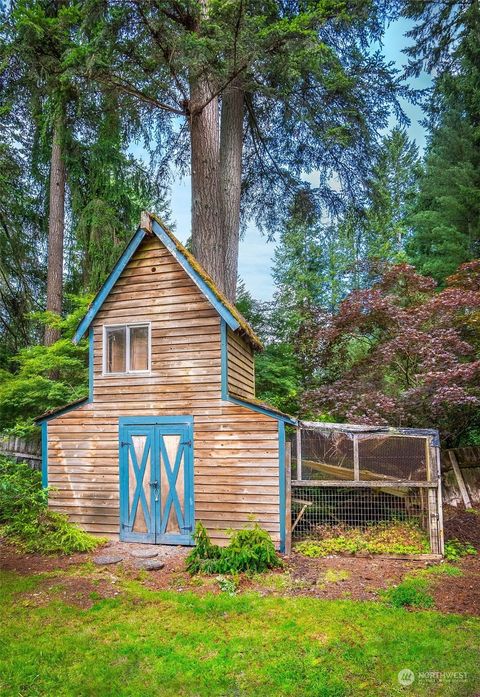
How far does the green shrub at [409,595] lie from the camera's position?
5.84 m

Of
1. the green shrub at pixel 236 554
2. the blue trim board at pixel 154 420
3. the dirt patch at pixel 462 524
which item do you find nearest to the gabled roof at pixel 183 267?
the blue trim board at pixel 154 420

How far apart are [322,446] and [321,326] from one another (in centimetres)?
437

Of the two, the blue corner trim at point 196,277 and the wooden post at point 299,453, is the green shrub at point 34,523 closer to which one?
the wooden post at point 299,453

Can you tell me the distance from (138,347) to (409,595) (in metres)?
6.29

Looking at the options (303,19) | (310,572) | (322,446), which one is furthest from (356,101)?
(310,572)

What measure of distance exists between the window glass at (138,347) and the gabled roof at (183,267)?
935 mm

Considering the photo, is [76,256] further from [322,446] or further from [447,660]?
[447,660]

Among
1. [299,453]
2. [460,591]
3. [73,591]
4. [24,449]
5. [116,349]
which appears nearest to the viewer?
[460,591]

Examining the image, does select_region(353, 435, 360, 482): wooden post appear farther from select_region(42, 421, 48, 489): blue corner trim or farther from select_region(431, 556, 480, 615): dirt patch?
select_region(42, 421, 48, 489): blue corner trim

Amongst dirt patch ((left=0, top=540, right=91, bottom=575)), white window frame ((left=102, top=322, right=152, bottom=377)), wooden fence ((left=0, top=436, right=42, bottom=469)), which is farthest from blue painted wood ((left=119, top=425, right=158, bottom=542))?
wooden fence ((left=0, top=436, right=42, bottom=469))

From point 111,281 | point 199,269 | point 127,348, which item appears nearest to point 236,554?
point 127,348

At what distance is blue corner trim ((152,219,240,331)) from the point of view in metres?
8.26

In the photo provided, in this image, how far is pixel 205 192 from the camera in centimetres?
1178

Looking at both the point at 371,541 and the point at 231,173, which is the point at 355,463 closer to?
the point at 371,541
